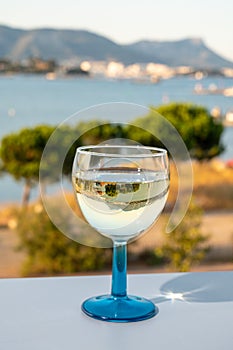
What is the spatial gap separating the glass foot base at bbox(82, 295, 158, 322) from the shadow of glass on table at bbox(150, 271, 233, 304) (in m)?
0.03

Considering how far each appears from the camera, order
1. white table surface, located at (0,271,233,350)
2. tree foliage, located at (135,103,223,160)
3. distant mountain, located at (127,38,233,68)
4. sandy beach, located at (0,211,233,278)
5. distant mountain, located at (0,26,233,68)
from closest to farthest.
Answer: white table surface, located at (0,271,233,350) < sandy beach, located at (0,211,233,278) < tree foliage, located at (135,103,223,160) < distant mountain, located at (0,26,233,68) < distant mountain, located at (127,38,233,68)

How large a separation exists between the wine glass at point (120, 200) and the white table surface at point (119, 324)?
18 mm

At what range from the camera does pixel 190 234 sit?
418 cm

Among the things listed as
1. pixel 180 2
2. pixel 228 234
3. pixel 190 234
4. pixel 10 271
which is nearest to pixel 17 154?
pixel 10 271

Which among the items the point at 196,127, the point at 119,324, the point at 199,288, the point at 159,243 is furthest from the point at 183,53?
the point at 119,324

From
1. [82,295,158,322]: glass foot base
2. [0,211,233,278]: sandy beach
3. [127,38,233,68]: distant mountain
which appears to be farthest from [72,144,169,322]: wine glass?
[127,38,233,68]: distant mountain

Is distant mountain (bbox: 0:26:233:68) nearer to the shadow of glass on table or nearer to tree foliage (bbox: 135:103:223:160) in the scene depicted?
tree foliage (bbox: 135:103:223:160)

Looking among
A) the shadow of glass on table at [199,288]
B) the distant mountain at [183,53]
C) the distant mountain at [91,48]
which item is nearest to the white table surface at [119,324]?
the shadow of glass on table at [199,288]

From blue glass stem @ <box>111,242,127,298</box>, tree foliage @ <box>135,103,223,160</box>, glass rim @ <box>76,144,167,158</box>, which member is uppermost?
tree foliage @ <box>135,103,223,160</box>

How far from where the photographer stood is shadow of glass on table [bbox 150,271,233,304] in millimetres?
530

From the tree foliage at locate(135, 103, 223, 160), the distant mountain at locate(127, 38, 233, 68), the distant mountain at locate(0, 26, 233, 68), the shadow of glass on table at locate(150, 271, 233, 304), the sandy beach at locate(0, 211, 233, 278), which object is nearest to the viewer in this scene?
the shadow of glass on table at locate(150, 271, 233, 304)

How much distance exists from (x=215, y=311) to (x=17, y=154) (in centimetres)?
604

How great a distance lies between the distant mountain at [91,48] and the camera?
11055 mm

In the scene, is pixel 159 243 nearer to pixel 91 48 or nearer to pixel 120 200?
pixel 120 200
